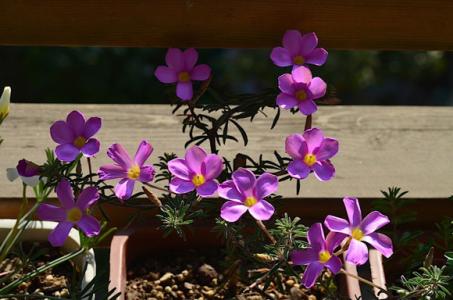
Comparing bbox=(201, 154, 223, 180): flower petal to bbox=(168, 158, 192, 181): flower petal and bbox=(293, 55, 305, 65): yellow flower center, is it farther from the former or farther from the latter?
bbox=(293, 55, 305, 65): yellow flower center

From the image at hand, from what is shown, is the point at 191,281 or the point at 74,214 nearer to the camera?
the point at 74,214

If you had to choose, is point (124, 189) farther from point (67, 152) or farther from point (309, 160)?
point (309, 160)

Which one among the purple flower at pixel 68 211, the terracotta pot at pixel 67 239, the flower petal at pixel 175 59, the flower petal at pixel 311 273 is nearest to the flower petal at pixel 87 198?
the purple flower at pixel 68 211

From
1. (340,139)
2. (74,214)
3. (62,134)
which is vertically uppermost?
(340,139)

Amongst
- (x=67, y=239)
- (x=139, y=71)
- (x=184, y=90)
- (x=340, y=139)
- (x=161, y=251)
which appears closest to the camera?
(x=184, y=90)

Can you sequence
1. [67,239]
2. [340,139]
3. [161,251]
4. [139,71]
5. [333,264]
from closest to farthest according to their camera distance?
[333,264] < [67,239] < [161,251] < [340,139] < [139,71]

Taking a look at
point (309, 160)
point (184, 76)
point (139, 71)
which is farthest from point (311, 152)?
point (139, 71)
